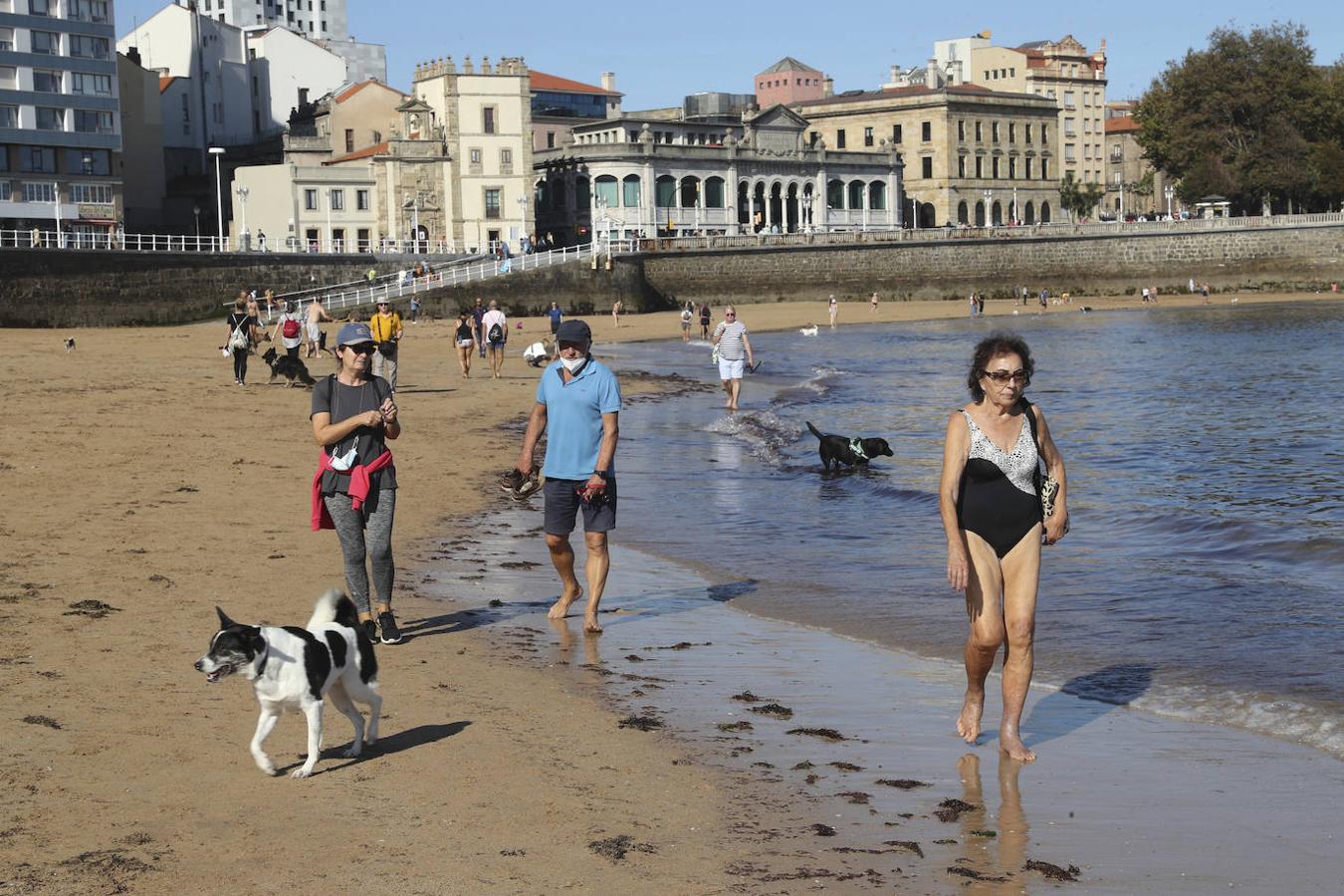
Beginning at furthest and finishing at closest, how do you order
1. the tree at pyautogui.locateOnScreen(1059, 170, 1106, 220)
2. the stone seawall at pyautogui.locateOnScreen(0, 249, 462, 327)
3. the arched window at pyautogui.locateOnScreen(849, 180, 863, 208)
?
1. the tree at pyautogui.locateOnScreen(1059, 170, 1106, 220)
2. the arched window at pyautogui.locateOnScreen(849, 180, 863, 208)
3. the stone seawall at pyautogui.locateOnScreen(0, 249, 462, 327)

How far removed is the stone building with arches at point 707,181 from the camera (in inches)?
3194

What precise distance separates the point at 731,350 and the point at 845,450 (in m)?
6.25

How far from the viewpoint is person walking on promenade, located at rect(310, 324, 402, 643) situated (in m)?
8.02

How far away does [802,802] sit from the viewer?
19.9ft

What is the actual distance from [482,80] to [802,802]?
73.1 metres

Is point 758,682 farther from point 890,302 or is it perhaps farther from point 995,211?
point 995,211

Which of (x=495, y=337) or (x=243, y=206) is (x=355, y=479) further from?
(x=243, y=206)

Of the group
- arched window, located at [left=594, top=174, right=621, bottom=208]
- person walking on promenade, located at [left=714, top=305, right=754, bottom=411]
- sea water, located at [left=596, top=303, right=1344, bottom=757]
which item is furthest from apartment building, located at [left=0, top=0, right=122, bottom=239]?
person walking on promenade, located at [left=714, top=305, right=754, bottom=411]

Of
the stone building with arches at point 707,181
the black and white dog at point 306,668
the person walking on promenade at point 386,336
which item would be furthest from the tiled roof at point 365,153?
the black and white dog at point 306,668

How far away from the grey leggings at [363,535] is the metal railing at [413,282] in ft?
154

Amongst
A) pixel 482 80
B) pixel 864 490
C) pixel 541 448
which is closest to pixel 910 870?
pixel 864 490

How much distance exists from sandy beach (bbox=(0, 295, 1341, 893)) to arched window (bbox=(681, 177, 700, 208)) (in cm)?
7408

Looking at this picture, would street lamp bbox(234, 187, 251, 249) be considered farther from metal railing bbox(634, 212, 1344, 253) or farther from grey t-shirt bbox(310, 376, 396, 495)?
grey t-shirt bbox(310, 376, 396, 495)

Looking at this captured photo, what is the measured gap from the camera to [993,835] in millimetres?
5684
